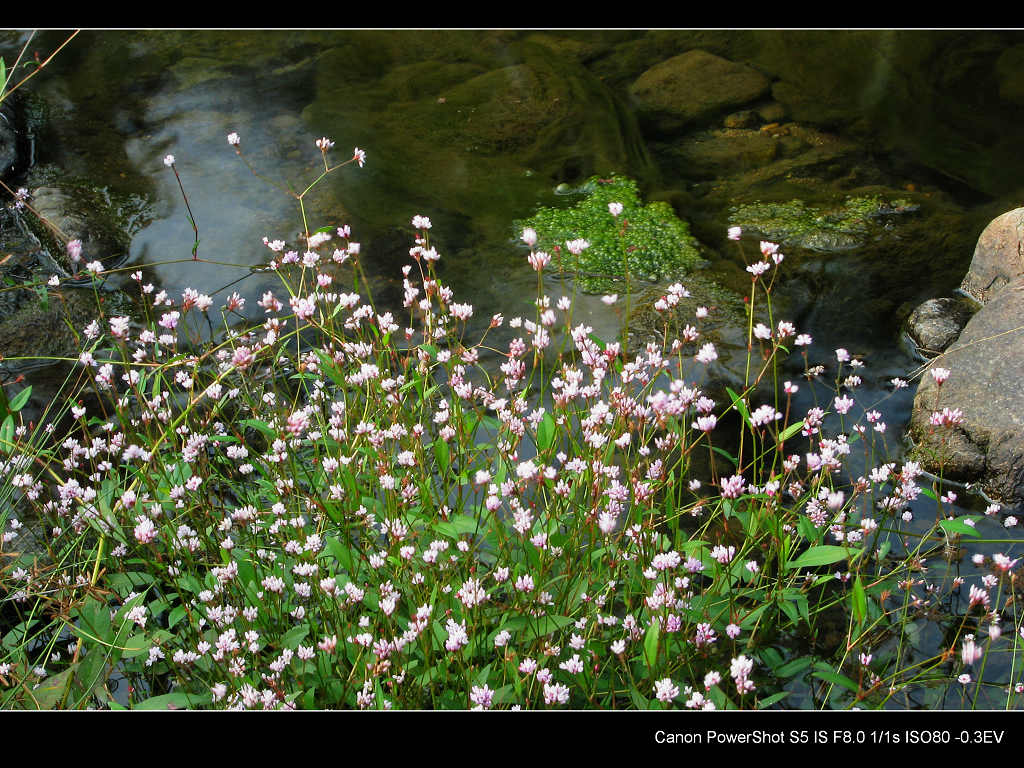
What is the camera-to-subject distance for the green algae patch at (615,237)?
5.12 meters

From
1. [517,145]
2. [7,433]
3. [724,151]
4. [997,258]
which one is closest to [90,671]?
[7,433]

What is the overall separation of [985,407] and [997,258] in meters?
1.34

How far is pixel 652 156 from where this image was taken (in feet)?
21.0

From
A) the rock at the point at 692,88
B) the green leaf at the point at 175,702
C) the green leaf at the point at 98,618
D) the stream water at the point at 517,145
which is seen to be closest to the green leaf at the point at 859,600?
the green leaf at the point at 175,702

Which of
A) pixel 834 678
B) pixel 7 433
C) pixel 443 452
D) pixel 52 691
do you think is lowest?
pixel 834 678

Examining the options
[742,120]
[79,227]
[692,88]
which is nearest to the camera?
[79,227]

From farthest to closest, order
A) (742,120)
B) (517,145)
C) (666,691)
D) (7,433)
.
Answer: (742,120) < (517,145) < (7,433) < (666,691)

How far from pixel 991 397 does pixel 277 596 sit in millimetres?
3120

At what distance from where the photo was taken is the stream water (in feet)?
16.9

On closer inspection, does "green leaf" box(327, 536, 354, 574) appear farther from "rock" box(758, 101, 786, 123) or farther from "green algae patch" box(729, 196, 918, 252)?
"rock" box(758, 101, 786, 123)

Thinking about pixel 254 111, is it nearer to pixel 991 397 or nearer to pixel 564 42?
pixel 564 42

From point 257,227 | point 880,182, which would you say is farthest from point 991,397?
point 257,227

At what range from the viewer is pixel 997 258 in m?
4.63

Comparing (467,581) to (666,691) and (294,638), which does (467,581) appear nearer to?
(294,638)
